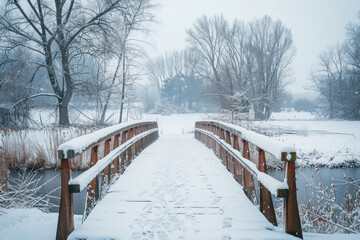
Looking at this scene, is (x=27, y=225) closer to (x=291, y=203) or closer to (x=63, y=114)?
(x=291, y=203)

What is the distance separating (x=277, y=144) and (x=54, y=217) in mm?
2760

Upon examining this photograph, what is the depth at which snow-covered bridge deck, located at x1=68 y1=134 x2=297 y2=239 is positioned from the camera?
8.61 feet

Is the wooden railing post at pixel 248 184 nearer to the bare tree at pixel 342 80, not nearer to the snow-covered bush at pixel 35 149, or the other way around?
the snow-covered bush at pixel 35 149

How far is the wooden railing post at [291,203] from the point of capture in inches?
95.5

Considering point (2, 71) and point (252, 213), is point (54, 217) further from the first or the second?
point (2, 71)

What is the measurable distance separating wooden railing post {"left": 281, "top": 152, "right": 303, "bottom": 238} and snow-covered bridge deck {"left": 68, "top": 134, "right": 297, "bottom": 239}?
0.10 meters

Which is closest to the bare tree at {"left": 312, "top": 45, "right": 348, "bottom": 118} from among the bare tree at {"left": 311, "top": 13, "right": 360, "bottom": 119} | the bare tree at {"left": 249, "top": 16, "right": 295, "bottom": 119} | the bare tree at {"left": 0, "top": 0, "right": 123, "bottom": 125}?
the bare tree at {"left": 311, "top": 13, "right": 360, "bottom": 119}

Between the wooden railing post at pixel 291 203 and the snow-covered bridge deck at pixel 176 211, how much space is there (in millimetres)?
103

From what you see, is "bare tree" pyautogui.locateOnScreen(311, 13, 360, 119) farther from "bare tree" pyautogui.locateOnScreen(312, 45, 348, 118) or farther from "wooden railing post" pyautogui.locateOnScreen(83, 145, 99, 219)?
"wooden railing post" pyautogui.locateOnScreen(83, 145, 99, 219)

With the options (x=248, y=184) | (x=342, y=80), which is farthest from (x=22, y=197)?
(x=342, y=80)

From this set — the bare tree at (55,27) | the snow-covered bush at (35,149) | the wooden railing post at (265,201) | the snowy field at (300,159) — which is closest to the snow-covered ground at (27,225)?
the snowy field at (300,159)

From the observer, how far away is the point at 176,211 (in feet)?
10.5

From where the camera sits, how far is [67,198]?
8.25 feet

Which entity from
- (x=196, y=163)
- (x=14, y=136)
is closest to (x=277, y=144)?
(x=196, y=163)
